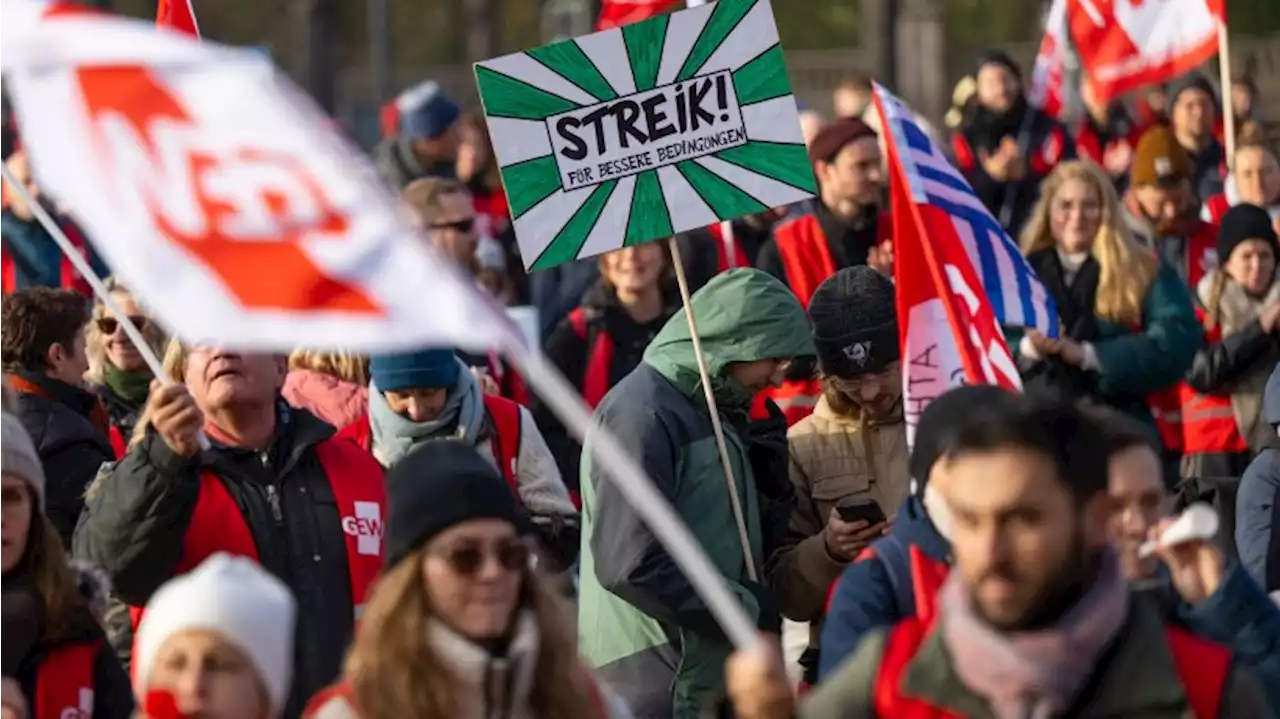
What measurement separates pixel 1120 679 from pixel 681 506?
8.59 ft

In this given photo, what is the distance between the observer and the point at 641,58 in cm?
776

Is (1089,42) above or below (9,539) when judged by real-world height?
above

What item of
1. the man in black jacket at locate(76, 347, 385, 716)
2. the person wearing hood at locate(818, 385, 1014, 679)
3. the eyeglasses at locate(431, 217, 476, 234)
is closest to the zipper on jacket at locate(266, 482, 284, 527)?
the man in black jacket at locate(76, 347, 385, 716)

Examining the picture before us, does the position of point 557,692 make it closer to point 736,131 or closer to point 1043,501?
point 1043,501

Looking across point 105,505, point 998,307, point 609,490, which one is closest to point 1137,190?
point 998,307

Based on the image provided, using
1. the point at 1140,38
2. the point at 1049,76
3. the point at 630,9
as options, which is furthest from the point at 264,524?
the point at 1049,76

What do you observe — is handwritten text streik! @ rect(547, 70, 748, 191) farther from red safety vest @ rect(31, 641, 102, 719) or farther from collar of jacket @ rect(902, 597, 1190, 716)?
collar of jacket @ rect(902, 597, 1190, 716)

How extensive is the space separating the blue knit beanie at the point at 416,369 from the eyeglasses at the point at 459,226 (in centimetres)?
323

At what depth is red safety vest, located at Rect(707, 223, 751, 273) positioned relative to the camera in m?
12.1

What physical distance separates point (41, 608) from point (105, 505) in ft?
1.20

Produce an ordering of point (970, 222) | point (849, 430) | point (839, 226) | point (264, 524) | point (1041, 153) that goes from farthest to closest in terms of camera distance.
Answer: point (1041, 153) < point (839, 226) < point (849, 430) < point (970, 222) < point (264, 524)

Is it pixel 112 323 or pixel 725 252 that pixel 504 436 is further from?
pixel 725 252

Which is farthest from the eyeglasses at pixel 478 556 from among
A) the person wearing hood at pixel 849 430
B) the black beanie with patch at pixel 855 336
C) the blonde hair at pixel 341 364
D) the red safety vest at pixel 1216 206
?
the red safety vest at pixel 1216 206

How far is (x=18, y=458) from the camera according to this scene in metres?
6.46
